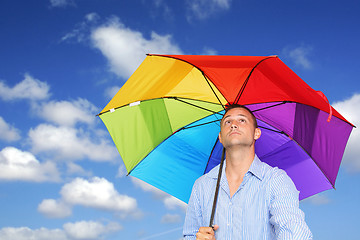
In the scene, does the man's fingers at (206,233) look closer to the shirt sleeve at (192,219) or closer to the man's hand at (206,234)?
the man's hand at (206,234)

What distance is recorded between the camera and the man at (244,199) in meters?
3.48

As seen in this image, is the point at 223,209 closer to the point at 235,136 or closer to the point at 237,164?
the point at 237,164

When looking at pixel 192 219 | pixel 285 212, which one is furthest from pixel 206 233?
pixel 285 212

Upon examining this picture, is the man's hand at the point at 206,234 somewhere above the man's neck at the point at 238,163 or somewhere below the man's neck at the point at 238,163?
below

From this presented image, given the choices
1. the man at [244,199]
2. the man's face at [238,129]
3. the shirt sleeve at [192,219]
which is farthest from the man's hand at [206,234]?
the man's face at [238,129]

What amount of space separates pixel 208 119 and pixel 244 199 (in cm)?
199

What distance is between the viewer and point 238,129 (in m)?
4.26

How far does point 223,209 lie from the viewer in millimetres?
3928

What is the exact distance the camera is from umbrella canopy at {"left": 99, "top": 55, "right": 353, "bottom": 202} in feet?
15.7

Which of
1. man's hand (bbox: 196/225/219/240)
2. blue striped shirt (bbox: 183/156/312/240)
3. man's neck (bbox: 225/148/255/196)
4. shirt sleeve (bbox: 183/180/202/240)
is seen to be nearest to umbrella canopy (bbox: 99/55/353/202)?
man's neck (bbox: 225/148/255/196)

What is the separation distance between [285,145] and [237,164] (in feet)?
5.97

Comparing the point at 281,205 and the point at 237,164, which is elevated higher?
the point at 237,164

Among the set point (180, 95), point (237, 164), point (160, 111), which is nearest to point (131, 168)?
point (160, 111)

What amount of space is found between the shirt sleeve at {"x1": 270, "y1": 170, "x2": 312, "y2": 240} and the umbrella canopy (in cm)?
146
